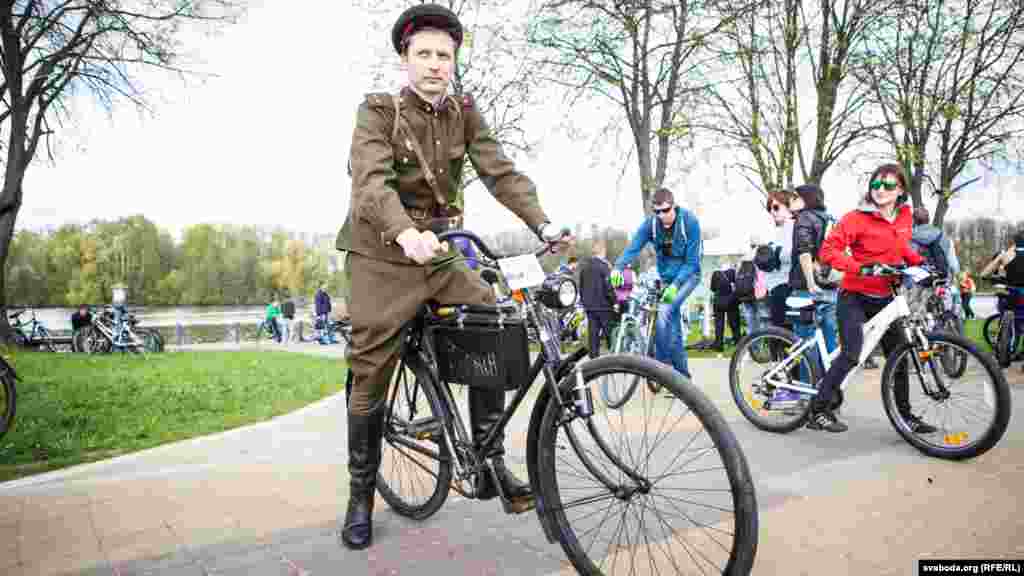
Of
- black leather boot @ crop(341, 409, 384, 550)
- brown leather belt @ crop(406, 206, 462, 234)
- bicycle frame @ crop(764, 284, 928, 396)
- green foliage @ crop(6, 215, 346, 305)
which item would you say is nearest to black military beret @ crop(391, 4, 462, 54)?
brown leather belt @ crop(406, 206, 462, 234)

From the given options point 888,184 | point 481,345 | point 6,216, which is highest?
point 6,216

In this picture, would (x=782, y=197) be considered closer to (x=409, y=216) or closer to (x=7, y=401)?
(x=409, y=216)

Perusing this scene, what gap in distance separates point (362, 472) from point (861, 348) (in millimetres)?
3447

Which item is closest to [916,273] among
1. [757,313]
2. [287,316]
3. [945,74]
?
[757,313]

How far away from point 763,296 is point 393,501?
7362 mm

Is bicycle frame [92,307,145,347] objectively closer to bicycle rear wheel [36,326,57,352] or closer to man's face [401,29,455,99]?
bicycle rear wheel [36,326,57,352]

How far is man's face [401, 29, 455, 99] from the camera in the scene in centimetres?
270

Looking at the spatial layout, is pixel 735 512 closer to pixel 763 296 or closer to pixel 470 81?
pixel 763 296

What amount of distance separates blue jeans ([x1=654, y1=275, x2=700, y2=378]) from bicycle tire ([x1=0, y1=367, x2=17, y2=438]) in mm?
5673

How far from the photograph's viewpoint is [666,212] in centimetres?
641

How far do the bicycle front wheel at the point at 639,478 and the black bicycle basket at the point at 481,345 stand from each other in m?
0.23

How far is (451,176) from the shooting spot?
2953 mm

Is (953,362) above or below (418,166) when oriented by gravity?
below

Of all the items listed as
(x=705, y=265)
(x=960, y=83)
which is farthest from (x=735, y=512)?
(x=960, y=83)
